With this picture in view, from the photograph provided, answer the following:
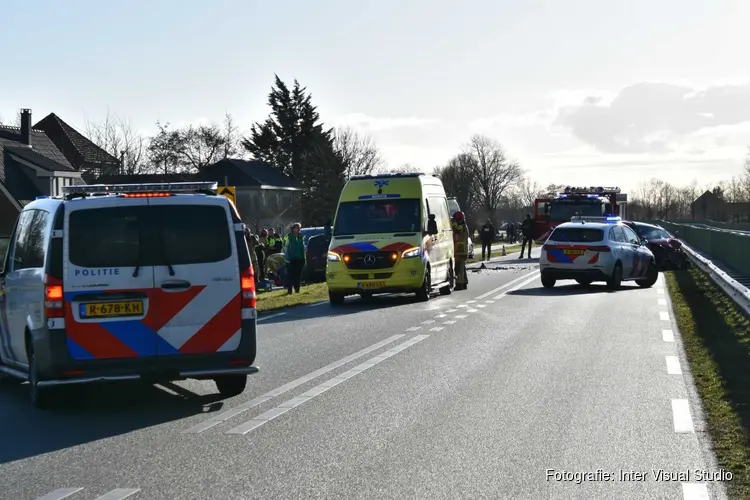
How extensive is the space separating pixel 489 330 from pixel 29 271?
823 cm

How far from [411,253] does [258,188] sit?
78342 mm

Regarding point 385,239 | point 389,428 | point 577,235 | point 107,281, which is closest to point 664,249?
point 577,235

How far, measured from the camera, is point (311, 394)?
34.9ft

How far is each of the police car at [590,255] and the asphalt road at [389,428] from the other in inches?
447

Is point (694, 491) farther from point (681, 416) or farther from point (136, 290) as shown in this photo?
point (136, 290)

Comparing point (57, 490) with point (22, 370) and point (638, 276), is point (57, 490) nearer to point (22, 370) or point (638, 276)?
point (22, 370)

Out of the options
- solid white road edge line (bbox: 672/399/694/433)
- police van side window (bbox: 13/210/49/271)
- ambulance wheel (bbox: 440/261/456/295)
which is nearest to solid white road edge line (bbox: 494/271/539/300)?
ambulance wheel (bbox: 440/261/456/295)

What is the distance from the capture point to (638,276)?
28500mm

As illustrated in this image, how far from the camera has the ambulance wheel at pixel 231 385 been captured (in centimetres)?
1074

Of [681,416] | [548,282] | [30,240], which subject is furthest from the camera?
[548,282]

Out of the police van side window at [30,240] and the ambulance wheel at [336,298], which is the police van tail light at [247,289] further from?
the ambulance wheel at [336,298]

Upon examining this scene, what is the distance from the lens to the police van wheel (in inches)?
396

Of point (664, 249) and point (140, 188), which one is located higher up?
point (140, 188)

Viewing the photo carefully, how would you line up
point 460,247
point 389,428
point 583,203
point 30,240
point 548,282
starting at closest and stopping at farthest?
point 389,428, point 30,240, point 460,247, point 548,282, point 583,203
